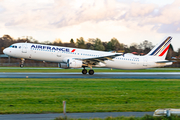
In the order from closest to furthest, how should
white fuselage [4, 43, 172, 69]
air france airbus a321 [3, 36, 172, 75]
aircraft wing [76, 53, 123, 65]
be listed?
aircraft wing [76, 53, 123, 65] → air france airbus a321 [3, 36, 172, 75] → white fuselage [4, 43, 172, 69]

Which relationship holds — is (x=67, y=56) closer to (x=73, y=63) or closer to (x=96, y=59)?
(x=73, y=63)

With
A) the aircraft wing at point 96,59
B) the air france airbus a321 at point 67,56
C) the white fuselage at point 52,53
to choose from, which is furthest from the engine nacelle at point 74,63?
the white fuselage at point 52,53

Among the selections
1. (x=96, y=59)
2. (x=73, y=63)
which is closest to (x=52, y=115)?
(x=73, y=63)

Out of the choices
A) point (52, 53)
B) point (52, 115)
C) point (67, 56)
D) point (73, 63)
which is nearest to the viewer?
point (52, 115)

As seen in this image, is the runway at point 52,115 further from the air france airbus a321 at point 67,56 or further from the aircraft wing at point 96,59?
the aircraft wing at point 96,59

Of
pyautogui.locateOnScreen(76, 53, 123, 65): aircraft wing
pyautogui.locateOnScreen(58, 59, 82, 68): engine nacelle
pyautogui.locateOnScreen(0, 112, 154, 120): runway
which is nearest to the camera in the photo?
pyautogui.locateOnScreen(0, 112, 154, 120): runway

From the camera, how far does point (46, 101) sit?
48.9 feet

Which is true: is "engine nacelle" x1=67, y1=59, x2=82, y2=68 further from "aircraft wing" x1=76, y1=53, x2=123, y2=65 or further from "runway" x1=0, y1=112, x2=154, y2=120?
A: "runway" x1=0, y1=112, x2=154, y2=120

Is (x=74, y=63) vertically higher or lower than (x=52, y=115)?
higher

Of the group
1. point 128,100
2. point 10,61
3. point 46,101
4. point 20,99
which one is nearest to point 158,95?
point 128,100

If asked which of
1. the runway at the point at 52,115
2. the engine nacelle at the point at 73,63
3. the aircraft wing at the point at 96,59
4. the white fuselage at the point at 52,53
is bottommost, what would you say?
the runway at the point at 52,115

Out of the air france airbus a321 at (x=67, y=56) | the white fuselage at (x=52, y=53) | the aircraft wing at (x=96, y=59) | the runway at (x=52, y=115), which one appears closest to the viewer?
the runway at (x=52, y=115)

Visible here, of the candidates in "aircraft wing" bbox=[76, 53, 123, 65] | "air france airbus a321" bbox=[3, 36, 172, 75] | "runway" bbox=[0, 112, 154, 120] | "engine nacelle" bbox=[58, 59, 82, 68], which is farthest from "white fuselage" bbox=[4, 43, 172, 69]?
"runway" bbox=[0, 112, 154, 120]

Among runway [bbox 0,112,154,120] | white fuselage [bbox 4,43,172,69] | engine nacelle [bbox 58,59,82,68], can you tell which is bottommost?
runway [bbox 0,112,154,120]
